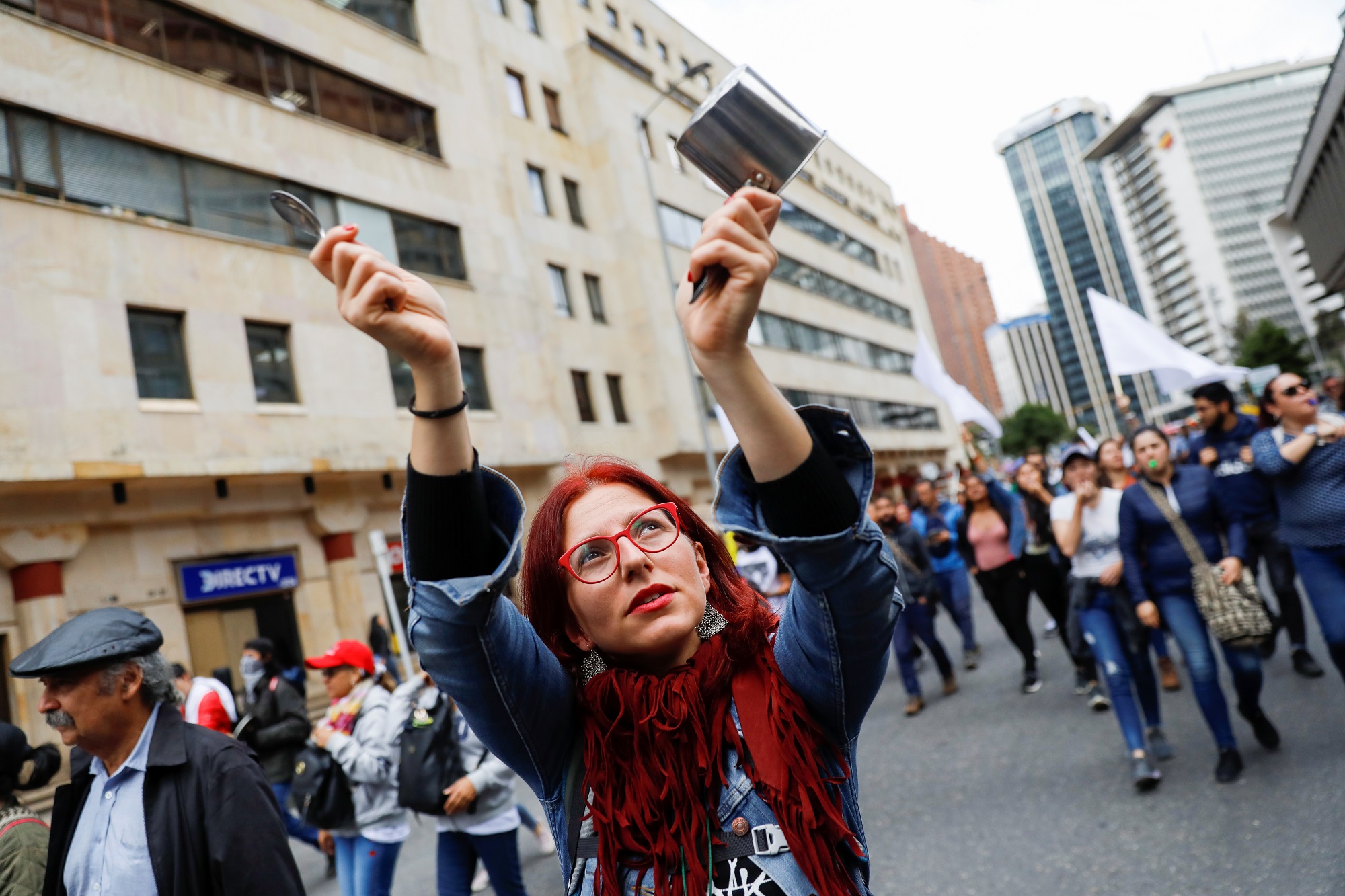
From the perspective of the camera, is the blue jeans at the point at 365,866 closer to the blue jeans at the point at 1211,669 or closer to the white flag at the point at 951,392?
the blue jeans at the point at 1211,669

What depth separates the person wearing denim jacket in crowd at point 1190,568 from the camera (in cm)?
519

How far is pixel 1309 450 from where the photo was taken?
5023 millimetres

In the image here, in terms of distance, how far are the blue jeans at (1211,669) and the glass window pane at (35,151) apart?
15349 millimetres

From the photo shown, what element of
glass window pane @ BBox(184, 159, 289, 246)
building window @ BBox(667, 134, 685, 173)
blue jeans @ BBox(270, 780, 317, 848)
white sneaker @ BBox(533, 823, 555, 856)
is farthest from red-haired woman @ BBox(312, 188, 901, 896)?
building window @ BBox(667, 134, 685, 173)

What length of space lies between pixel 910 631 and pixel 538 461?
13.2 metres

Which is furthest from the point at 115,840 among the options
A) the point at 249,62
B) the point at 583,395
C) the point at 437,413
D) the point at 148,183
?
the point at 583,395

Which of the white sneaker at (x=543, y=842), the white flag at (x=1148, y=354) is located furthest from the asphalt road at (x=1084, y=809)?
the white flag at (x=1148, y=354)

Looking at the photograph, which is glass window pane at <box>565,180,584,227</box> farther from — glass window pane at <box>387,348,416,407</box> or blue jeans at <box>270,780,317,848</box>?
blue jeans at <box>270,780,317,848</box>

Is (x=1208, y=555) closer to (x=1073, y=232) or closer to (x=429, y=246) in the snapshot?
(x=429, y=246)

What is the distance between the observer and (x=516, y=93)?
26859 millimetres

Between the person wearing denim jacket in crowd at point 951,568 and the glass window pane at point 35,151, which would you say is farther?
the glass window pane at point 35,151

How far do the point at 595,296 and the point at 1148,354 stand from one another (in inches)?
757

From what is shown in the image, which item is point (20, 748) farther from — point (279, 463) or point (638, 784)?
point (279, 463)

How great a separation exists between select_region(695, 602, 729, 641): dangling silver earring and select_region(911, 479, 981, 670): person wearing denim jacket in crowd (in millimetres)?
8376
